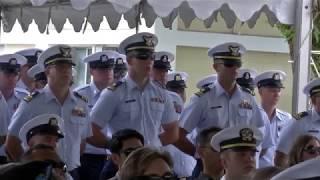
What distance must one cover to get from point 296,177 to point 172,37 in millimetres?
13052

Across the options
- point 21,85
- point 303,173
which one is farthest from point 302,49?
point 303,173

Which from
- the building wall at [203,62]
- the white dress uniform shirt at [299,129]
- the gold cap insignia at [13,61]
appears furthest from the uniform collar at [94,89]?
the building wall at [203,62]

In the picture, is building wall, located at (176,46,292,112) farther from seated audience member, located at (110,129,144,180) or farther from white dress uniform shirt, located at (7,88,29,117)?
seated audience member, located at (110,129,144,180)

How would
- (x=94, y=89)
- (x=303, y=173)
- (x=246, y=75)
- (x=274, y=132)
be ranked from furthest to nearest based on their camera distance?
1. (x=94, y=89)
2. (x=246, y=75)
3. (x=274, y=132)
4. (x=303, y=173)

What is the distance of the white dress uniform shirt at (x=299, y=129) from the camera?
5305 mm

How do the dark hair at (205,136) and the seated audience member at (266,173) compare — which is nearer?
the seated audience member at (266,173)

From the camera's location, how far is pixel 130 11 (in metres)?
7.73

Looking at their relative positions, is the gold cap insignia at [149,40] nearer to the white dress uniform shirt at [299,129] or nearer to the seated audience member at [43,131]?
the seated audience member at [43,131]

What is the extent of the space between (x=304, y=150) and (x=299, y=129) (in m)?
1.12

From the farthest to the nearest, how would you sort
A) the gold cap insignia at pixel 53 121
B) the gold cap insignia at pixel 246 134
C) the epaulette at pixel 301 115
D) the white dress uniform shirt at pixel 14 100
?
the white dress uniform shirt at pixel 14 100
the epaulette at pixel 301 115
the gold cap insignia at pixel 53 121
the gold cap insignia at pixel 246 134

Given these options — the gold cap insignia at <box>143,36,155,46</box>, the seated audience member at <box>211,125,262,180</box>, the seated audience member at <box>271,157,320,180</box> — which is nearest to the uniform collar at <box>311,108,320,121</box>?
the seated audience member at <box>211,125,262,180</box>

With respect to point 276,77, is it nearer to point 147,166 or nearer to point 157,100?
point 157,100

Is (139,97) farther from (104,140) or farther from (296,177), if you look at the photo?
(296,177)

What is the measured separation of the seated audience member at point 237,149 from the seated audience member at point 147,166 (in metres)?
0.82
